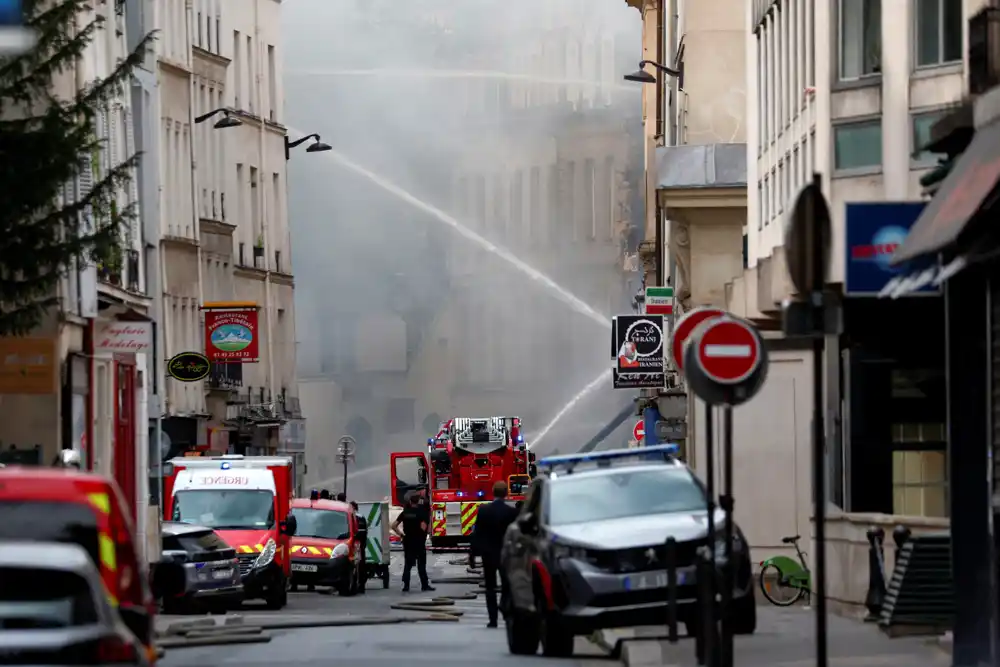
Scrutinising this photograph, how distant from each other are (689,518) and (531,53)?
91278mm

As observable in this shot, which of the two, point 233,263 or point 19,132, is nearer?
point 19,132

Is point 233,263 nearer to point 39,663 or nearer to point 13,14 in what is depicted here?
point 13,14

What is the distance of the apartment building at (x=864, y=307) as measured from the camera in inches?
1079

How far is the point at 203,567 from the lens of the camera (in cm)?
3131

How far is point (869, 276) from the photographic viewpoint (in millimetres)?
17000

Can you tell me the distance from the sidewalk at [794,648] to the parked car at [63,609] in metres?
8.71

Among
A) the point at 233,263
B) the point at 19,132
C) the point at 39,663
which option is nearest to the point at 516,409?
the point at 233,263

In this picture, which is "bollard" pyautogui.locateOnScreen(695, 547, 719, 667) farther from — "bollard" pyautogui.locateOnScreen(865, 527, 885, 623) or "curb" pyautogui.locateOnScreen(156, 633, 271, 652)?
"curb" pyautogui.locateOnScreen(156, 633, 271, 652)

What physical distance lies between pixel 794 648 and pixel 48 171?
8044mm

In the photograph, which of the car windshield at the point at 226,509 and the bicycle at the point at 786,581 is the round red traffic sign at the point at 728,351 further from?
the car windshield at the point at 226,509

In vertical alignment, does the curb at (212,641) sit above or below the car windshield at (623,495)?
below

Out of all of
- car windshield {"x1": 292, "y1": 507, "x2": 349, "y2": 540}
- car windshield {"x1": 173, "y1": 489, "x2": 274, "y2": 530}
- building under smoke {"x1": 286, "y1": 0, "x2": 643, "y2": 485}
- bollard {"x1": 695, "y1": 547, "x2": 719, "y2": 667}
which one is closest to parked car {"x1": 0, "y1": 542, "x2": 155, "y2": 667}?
bollard {"x1": 695, "y1": 547, "x2": 719, "y2": 667}

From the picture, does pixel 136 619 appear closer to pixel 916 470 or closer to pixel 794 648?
pixel 794 648

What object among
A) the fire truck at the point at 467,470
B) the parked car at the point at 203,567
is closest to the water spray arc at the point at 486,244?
the fire truck at the point at 467,470
